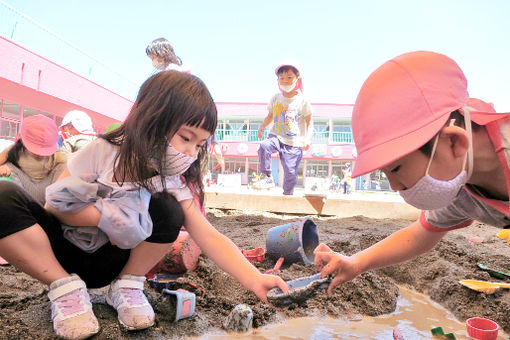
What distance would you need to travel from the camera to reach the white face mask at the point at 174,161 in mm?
1421

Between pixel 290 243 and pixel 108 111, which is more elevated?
pixel 108 111

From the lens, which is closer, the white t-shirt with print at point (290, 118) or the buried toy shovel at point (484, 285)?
the buried toy shovel at point (484, 285)

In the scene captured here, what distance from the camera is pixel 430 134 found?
36.8 inches

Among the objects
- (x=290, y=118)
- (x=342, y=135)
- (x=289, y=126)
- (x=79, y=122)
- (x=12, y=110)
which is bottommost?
(x=79, y=122)

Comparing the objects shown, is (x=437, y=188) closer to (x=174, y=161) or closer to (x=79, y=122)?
(x=174, y=161)

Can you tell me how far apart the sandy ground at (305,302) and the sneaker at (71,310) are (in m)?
0.05

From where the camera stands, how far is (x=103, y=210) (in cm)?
140

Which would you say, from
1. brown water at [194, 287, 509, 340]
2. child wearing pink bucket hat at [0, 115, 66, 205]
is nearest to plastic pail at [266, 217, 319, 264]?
brown water at [194, 287, 509, 340]

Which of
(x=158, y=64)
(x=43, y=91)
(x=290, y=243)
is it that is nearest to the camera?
(x=290, y=243)

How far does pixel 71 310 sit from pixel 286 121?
4.31 m

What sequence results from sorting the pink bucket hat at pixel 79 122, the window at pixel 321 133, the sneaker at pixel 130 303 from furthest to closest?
the window at pixel 321 133, the pink bucket hat at pixel 79 122, the sneaker at pixel 130 303

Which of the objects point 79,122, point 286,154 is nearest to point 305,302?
point 79,122

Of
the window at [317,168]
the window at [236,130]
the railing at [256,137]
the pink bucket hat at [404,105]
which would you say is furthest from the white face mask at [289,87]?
the window at [317,168]

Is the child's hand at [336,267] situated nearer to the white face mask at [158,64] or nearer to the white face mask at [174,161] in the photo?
the white face mask at [174,161]
